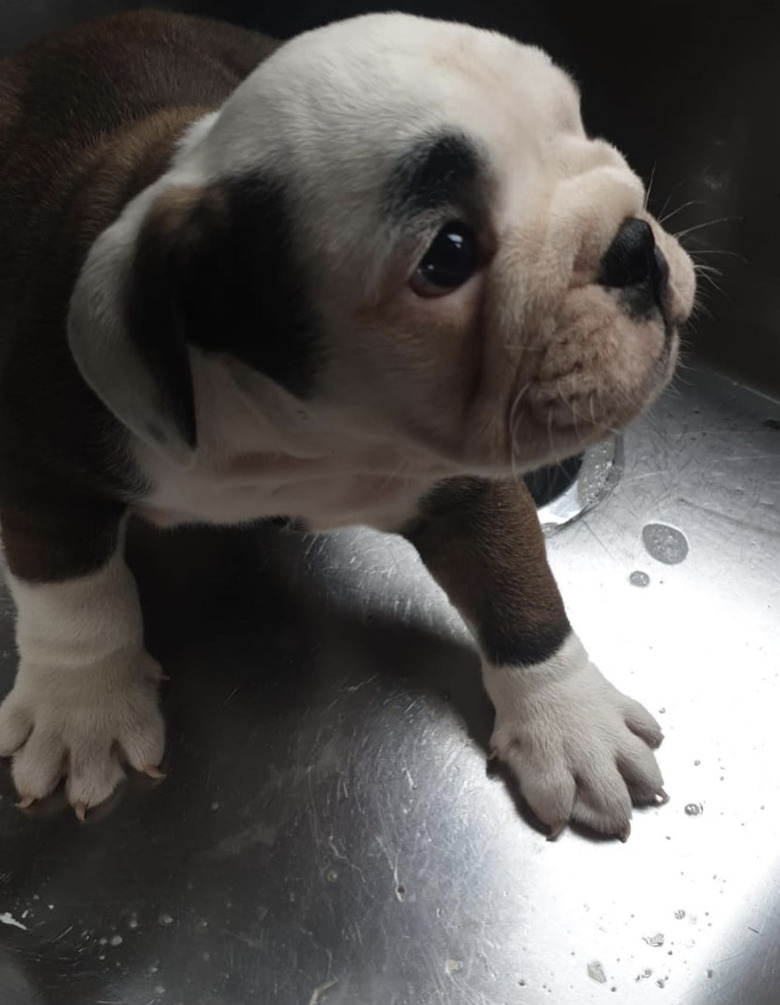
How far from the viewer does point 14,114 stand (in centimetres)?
129

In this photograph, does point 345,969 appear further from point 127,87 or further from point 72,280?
point 127,87

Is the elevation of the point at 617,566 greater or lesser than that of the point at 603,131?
lesser

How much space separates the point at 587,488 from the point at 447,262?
823 mm

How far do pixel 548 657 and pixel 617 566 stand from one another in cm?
29

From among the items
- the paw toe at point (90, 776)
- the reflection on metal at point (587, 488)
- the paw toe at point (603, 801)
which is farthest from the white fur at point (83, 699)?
the reflection on metal at point (587, 488)

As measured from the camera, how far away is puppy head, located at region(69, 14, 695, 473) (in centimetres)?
79

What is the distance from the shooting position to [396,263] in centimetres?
79

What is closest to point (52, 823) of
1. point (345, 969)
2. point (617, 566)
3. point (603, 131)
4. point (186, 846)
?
point (186, 846)

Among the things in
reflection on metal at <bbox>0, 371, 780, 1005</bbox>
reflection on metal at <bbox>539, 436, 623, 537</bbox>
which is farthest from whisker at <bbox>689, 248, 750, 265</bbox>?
reflection on metal at <bbox>0, 371, 780, 1005</bbox>

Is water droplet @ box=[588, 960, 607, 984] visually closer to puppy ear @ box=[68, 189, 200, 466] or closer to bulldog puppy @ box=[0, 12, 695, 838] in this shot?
bulldog puppy @ box=[0, 12, 695, 838]

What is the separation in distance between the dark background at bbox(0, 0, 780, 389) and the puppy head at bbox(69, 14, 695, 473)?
0.79 m

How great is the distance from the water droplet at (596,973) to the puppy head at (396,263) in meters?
0.60

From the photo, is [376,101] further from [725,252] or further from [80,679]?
[725,252]

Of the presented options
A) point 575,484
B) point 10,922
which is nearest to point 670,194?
point 575,484
